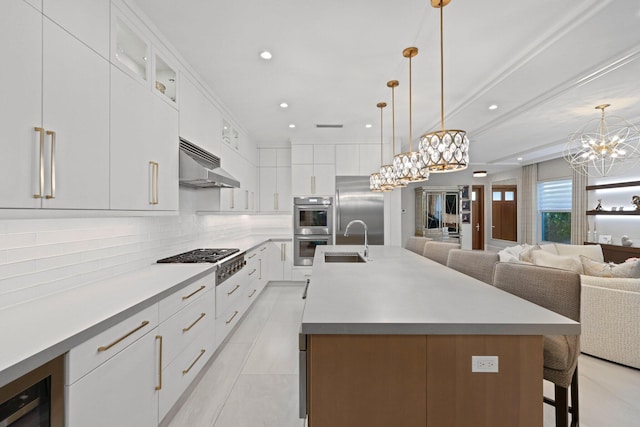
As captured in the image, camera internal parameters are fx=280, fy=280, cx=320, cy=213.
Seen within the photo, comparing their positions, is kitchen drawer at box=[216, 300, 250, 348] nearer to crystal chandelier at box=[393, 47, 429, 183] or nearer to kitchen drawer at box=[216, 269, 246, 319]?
kitchen drawer at box=[216, 269, 246, 319]

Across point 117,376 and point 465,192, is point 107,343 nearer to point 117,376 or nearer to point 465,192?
point 117,376

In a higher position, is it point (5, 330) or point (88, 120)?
point (88, 120)

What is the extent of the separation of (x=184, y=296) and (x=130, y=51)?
1711mm

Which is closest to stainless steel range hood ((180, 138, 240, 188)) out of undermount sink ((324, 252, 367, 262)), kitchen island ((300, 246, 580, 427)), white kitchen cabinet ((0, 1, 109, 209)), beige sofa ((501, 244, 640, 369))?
white kitchen cabinet ((0, 1, 109, 209))

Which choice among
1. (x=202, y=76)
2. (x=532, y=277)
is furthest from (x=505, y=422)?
(x=202, y=76)

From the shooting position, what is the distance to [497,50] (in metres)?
2.32

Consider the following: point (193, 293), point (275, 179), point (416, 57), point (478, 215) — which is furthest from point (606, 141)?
point (193, 293)

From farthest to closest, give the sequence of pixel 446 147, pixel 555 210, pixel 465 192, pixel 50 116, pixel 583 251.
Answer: pixel 465 192 < pixel 555 210 < pixel 583 251 < pixel 446 147 < pixel 50 116

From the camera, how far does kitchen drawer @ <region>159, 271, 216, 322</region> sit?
5.51 ft

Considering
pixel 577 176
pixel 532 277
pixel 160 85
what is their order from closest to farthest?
pixel 532 277 < pixel 160 85 < pixel 577 176

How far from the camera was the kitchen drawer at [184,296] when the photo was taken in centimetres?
168

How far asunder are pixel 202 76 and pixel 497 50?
8.87ft

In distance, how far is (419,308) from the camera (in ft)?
4.21

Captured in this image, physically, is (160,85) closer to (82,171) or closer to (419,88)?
(82,171)
